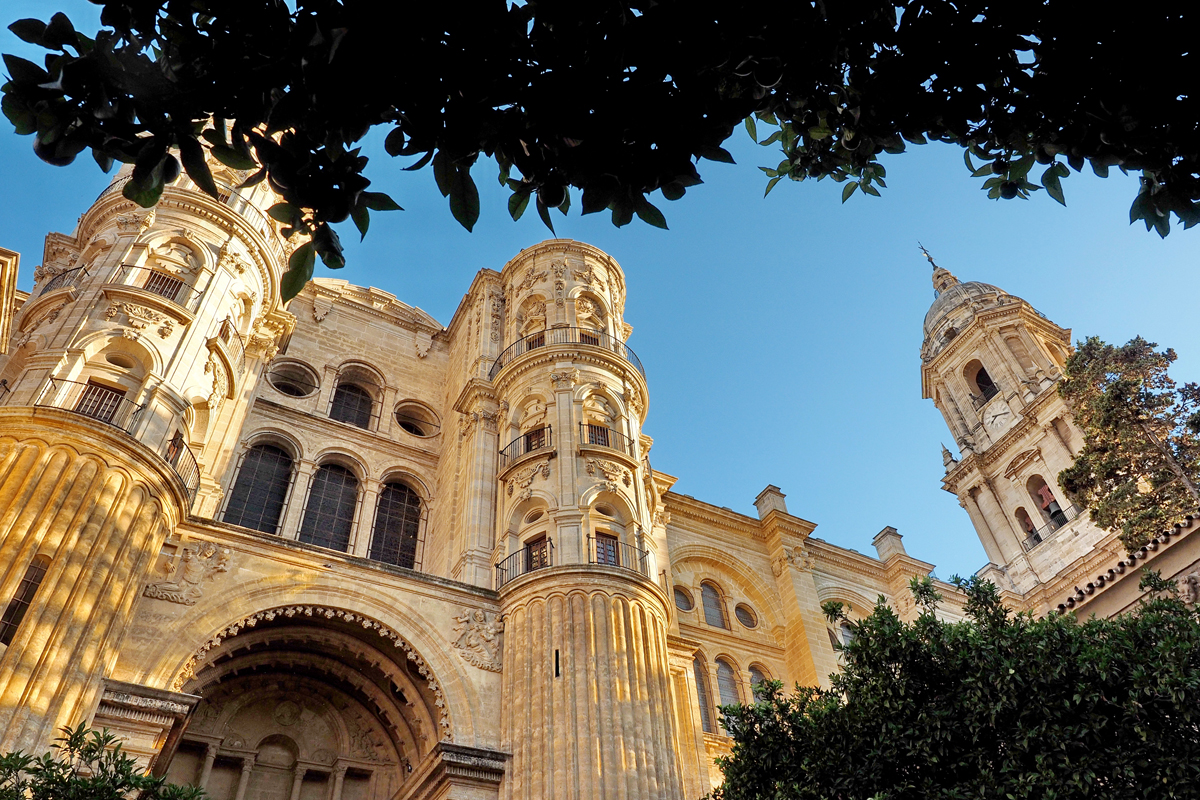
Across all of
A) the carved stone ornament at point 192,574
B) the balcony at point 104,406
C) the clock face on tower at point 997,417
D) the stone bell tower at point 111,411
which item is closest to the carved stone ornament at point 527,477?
the stone bell tower at point 111,411

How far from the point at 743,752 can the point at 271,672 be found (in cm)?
1008

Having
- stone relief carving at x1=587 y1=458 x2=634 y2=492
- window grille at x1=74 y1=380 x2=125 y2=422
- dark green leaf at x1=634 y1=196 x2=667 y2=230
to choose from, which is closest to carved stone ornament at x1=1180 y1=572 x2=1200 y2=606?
stone relief carving at x1=587 y1=458 x2=634 y2=492

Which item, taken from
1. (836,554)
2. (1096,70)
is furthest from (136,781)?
(836,554)

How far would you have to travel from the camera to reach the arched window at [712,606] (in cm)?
2652

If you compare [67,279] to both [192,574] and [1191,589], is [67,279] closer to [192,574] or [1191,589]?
[192,574]

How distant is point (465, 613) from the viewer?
59.3 feet

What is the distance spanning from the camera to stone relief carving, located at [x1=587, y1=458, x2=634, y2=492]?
832 inches

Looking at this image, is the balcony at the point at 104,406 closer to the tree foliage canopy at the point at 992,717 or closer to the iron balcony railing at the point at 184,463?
the iron balcony railing at the point at 184,463

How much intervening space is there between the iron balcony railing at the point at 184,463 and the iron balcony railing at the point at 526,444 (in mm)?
7277

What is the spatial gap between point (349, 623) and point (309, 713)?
2629 millimetres

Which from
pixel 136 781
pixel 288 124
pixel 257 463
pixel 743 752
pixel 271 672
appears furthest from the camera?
pixel 257 463

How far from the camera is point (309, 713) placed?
711 inches

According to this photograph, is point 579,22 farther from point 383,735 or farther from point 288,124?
point 383,735

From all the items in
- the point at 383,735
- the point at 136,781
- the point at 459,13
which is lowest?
the point at 136,781
